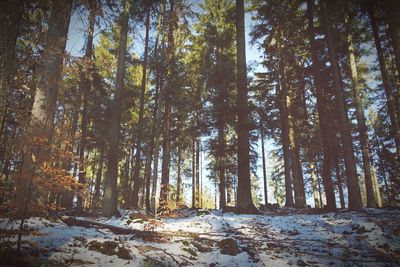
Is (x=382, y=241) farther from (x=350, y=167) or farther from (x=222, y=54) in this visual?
(x=222, y=54)

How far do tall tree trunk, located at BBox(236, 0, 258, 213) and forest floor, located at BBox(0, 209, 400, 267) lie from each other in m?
2.55

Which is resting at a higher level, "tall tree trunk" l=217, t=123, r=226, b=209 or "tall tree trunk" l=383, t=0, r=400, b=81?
"tall tree trunk" l=383, t=0, r=400, b=81

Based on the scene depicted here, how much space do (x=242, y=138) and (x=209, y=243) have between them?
238 inches

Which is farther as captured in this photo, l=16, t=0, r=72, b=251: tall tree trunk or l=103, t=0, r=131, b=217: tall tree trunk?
l=103, t=0, r=131, b=217: tall tree trunk

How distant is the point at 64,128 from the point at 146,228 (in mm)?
4196

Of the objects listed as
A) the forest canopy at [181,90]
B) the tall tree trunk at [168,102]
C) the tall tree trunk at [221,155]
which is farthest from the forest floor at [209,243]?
the tall tree trunk at [221,155]

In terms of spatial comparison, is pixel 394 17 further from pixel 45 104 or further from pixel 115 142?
pixel 115 142

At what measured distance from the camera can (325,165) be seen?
1249 cm

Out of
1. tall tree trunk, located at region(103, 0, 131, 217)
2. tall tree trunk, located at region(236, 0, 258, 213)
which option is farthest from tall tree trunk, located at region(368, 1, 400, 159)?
tall tree trunk, located at region(103, 0, 131, 217)

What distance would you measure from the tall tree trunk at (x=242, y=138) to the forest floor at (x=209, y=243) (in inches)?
100

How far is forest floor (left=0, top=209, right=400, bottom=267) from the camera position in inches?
209

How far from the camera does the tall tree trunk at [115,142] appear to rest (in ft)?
36.7

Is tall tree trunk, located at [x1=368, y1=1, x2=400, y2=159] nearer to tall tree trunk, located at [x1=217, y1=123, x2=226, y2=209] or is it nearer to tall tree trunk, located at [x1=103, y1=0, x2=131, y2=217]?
tall tree trunk, located at [x1=217, y1=123, x2=226, y2=209]

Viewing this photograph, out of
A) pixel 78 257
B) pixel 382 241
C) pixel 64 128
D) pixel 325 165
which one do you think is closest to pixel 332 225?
pixel 382 241
